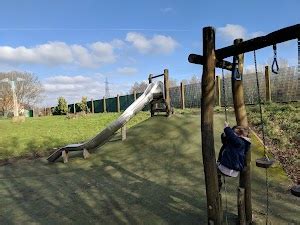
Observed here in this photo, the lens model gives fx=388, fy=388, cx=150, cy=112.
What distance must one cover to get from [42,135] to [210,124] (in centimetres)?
1250

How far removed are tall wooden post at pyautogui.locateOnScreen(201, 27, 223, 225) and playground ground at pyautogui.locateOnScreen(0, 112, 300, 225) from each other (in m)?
0.97

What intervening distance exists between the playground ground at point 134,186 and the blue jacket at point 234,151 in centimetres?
119

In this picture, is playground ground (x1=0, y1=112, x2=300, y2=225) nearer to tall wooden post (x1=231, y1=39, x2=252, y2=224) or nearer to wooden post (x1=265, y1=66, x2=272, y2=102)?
tall wooden post (x1=231, y1=39, x2=252, y2=224)

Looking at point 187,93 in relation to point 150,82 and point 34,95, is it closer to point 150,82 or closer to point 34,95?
point 150,82

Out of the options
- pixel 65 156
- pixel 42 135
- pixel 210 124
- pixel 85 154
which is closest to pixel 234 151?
pixel 210 124

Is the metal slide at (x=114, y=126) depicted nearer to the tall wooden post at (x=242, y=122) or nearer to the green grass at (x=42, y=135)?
the green grass at (x=42, y=135)

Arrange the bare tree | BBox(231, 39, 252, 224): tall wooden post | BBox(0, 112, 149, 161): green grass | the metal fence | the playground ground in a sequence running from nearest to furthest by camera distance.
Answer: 1. BBox(231, 39, 252, 224): tall wooden post
2. the playground ground
3. BBox(0, 112, 149, 161): green grass
4. the metal fence
5. the bare tree

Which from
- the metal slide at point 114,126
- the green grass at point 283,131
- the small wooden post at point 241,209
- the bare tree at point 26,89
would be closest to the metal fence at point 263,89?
the green grass at point 283,131

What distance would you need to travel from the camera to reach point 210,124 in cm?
502

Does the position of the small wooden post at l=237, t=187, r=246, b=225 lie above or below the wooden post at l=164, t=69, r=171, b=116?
below

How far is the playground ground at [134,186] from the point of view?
6.40 m

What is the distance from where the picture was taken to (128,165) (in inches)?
384

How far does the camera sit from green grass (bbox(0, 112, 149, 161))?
45.1 ft

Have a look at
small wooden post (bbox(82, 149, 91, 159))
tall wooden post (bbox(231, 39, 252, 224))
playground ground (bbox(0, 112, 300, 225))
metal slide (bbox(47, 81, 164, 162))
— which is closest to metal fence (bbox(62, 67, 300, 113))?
playground ground (bbox(0, 112, 300, 225))
